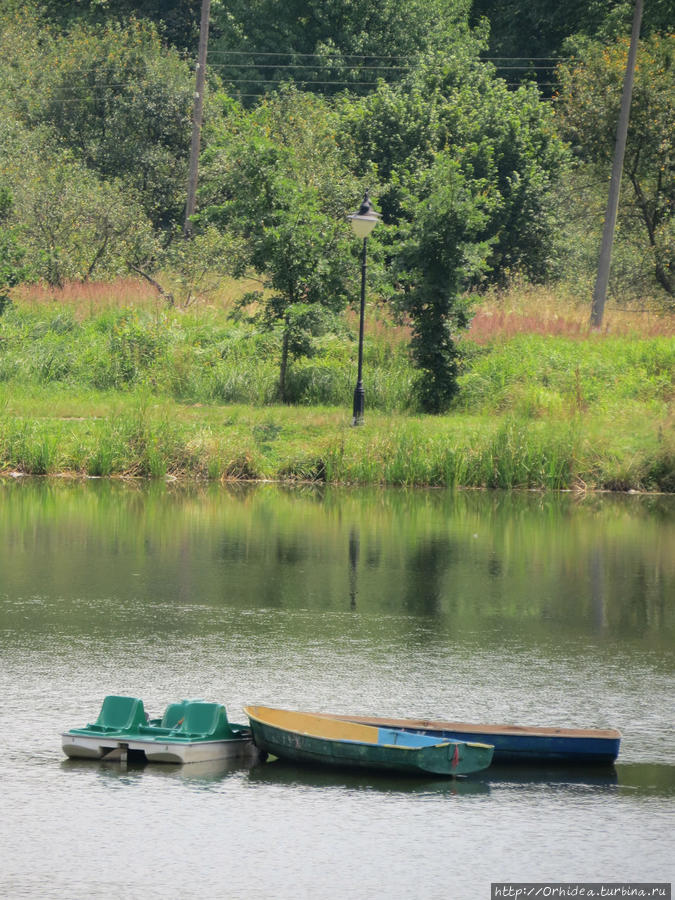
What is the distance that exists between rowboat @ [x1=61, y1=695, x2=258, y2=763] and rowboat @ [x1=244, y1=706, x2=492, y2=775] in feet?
0.71

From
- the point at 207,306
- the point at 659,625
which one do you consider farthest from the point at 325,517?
the point at 207,306

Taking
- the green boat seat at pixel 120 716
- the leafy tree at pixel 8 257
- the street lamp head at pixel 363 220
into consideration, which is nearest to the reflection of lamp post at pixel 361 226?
the street lamp head at pixel 363 220

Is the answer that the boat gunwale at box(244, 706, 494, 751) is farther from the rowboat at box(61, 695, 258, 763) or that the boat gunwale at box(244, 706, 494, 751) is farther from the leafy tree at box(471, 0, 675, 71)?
the leafy tree at box(471, 0, 675, 71)

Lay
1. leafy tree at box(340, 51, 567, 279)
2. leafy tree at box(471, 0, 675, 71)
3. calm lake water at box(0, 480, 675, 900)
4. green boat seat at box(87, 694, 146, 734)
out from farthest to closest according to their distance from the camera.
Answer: leafy tree at box(471, 0, 675, 71)
leafy tree at box(340, 51, 567, 279)
green boat seat at box(87, 694, 146, 734)
calm lake water at box(0, 480, 675, 900)

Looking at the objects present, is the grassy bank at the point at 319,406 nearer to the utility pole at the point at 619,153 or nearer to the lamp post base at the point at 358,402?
the lamp post base at the point at 358,402

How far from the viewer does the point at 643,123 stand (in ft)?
135

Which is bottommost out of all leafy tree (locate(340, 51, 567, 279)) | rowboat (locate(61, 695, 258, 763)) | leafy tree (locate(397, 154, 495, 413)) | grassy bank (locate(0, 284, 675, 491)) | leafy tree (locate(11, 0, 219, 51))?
rowboat (locate(61, 695, 258, 763))

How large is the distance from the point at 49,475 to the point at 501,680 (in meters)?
15.9

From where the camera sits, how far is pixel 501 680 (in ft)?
40.1

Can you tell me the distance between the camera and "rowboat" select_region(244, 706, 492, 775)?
9570mm

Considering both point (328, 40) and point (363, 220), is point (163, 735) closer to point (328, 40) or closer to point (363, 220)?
point (363, 220)

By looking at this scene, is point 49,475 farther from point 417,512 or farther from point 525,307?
point 525,307

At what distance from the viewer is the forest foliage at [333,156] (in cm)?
3056

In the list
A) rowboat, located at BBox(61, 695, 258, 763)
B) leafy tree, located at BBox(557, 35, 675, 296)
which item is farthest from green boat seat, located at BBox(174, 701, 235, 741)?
leafy tree, located at BBox(557, 35, 675, 296)
